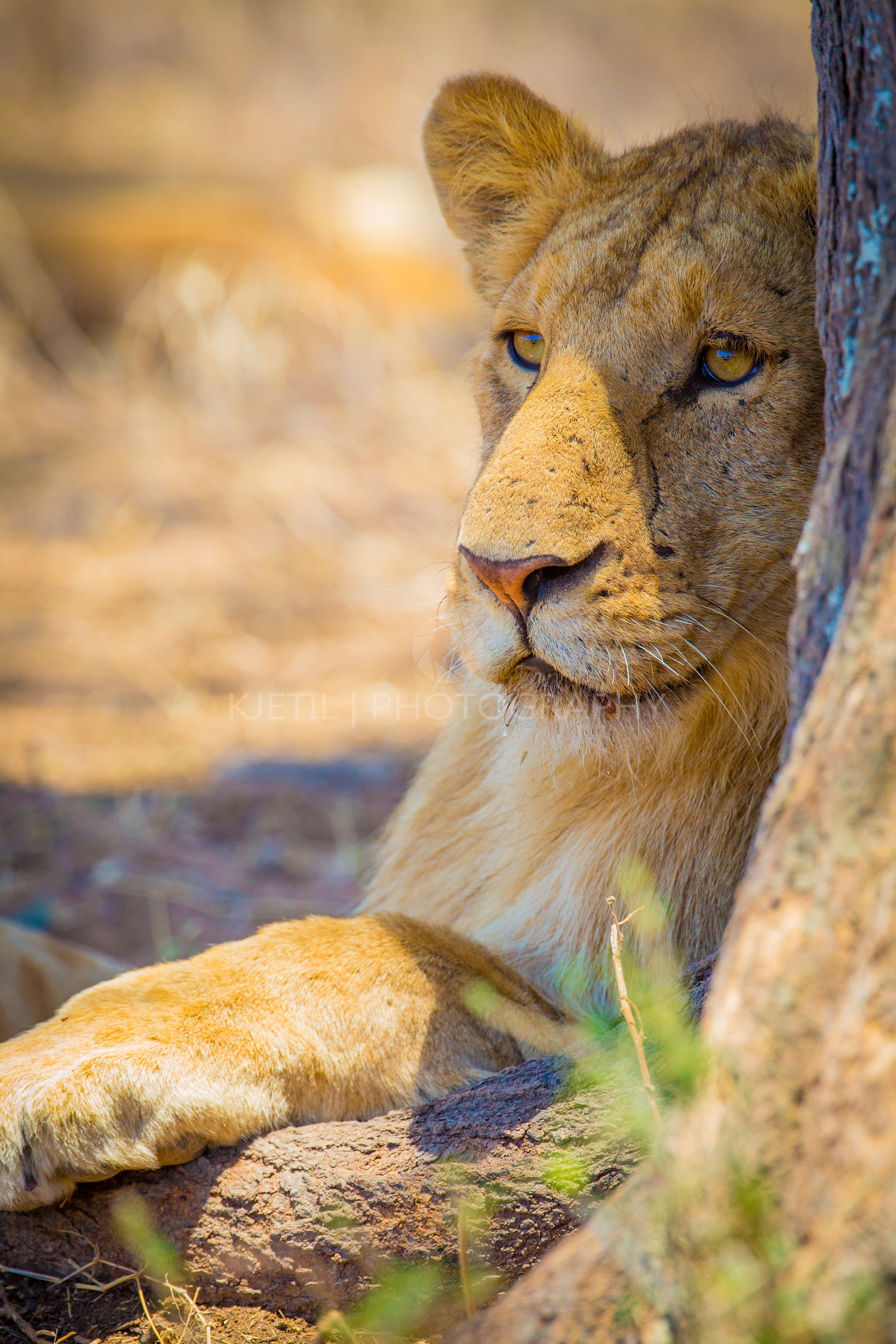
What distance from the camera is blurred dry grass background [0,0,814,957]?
5.28 meters

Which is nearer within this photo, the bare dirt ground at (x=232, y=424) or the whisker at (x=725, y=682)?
the whisker at (x=725, y=682)

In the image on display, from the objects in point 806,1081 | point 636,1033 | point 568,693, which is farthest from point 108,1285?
point 806,1081

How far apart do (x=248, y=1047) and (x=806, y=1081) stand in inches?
46.8

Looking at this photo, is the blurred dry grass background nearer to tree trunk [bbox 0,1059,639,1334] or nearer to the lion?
the lion

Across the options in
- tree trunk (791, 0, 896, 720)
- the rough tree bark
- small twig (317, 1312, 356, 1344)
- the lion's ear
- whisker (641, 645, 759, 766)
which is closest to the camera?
the rough tree bark

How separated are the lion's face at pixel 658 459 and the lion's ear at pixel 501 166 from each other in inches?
16.7

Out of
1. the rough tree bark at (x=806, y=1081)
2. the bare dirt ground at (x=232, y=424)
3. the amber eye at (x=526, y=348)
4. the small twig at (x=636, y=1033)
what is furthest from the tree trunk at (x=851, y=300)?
the bare dirt ground at (x=232, y=424)

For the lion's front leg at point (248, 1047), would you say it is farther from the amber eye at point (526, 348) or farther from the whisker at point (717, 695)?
the amber eye at point (526, 348)

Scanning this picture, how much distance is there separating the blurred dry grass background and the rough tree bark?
2.19 metres

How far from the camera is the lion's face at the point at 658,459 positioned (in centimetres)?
199

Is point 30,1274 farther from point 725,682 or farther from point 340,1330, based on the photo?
point 725,682

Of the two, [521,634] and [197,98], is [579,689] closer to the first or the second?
[521,634]

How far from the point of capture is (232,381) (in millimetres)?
9008

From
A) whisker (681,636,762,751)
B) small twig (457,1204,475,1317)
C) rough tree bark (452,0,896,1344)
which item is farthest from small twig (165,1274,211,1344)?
whisker (681,636,762,751)
